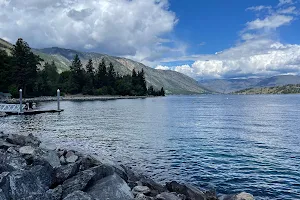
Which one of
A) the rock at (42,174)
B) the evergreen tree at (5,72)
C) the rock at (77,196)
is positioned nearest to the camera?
the rock at (77,196)

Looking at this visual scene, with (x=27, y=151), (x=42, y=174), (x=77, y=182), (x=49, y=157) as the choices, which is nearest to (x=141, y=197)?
(x=77, y=182)

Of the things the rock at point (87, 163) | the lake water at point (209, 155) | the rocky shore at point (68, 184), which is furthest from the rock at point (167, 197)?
the lake water at point (209, 155)

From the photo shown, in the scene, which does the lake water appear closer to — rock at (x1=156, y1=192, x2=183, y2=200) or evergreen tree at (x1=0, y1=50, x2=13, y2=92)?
rock at (x1=156, y1=192, x2=183, y2=200)

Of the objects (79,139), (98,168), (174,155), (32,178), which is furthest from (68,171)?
(79,139)

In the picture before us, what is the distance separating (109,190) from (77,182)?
142 cm

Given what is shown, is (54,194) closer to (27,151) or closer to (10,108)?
(27,151)

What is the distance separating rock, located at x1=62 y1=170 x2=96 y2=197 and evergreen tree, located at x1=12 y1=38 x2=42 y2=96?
135543mm

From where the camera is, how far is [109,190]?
11.8 metres

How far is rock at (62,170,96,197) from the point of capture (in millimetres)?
11633

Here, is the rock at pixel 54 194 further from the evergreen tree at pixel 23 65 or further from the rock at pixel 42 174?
the evergreen tree at pixel 23 65

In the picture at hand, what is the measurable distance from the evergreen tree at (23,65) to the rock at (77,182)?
445 feet

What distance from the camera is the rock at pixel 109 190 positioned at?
11508mm

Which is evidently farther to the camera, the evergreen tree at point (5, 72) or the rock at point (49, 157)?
the evergreen tree at point (5, 72)

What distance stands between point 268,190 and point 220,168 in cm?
520
